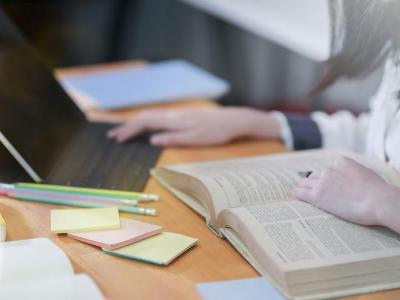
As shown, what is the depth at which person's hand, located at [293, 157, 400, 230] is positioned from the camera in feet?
2.61

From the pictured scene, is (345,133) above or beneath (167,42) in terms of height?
above

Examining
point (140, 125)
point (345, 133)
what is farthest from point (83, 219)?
point (345, 133)

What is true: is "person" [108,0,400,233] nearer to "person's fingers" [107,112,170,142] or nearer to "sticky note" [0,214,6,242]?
"person's fingers" [107,112,170,142]

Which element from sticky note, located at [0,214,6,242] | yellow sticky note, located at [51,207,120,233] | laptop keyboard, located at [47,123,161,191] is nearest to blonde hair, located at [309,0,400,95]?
laptop keyboard, located at [47,123,161,191]

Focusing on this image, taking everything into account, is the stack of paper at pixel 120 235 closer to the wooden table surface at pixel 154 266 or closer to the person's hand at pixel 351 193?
the wooden table surface at pixel 154 266

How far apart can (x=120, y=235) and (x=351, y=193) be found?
291 millimetres

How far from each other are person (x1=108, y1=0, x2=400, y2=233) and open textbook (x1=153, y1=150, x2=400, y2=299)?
0.10 feet

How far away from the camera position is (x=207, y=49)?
7.00ft

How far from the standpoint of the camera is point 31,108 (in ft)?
3.61

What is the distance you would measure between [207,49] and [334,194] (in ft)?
4.43

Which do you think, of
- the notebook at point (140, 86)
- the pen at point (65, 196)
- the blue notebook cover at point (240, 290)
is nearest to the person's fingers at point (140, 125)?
the notebook at point (140, 86)

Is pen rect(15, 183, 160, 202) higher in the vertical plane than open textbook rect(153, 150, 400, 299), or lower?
lower

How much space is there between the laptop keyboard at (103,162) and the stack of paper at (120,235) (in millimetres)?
117

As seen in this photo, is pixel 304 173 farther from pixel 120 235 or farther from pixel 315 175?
pixel 120 235
